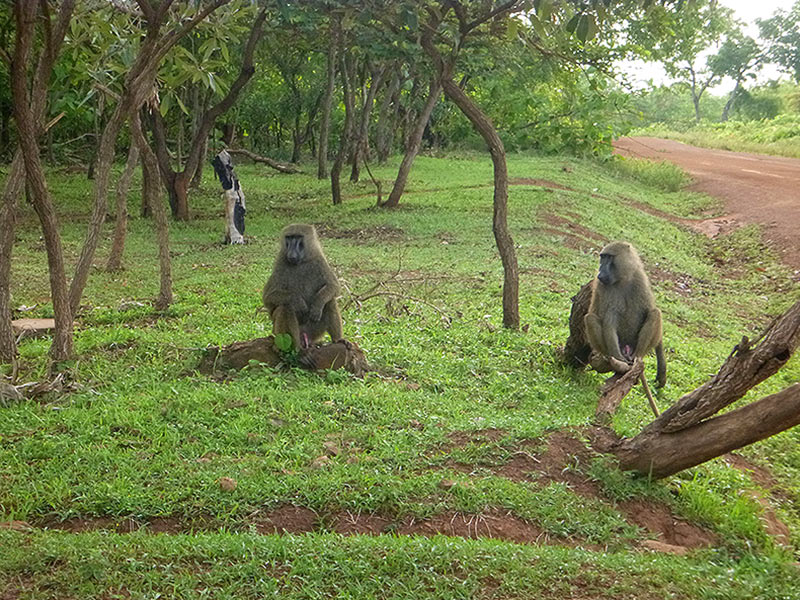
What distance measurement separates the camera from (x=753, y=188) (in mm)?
24453

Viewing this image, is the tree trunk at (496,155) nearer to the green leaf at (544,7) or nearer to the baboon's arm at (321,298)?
the baboon's arm at (321,298)

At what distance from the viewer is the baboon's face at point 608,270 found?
7.06m

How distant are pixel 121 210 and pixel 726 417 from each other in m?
8.73

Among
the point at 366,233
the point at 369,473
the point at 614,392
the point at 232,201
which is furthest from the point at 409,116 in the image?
the point at 369,473

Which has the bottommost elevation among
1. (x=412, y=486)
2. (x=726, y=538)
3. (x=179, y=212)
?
(x=726, y=538)

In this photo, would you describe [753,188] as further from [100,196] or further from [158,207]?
[100,196]

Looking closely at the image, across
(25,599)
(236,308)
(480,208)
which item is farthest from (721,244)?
(25,599)

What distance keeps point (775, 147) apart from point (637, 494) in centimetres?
3734

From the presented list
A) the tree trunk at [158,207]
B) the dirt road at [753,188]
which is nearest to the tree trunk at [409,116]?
the dirt road at [753,188]

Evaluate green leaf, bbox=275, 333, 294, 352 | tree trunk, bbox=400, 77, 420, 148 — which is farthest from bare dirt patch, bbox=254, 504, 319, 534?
tree trunk, bbox=400, 77, 420, 148

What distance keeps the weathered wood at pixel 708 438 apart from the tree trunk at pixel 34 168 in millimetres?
4476

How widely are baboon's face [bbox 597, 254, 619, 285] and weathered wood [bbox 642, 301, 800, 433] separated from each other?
209 centimetres

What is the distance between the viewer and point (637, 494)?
17.1 ft

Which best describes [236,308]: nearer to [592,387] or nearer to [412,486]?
[592,387]
